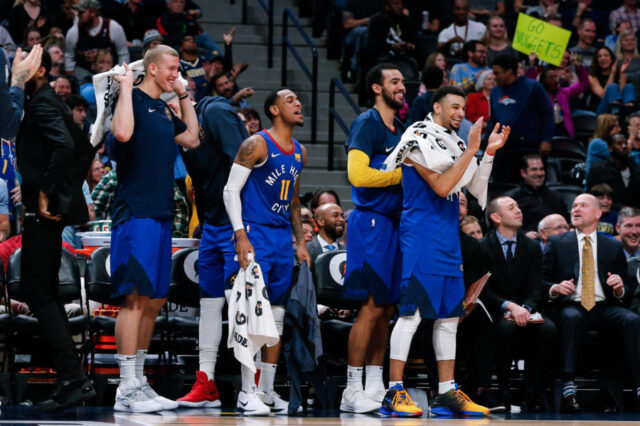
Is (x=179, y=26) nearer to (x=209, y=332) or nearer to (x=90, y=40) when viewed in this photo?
(x=90, y=40)

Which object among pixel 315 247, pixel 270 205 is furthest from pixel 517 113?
pixel 270 205

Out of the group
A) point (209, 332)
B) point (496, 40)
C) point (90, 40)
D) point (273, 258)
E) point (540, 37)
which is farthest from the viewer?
point (496, 40)

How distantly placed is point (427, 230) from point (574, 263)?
206 centimetres

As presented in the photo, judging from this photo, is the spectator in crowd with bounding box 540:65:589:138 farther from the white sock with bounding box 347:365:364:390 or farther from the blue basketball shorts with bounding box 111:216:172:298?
the blue basketball shorts with bounding box 111:216:172:298

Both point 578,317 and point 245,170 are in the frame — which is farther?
point 578,317

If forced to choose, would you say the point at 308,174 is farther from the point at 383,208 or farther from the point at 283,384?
the point at 383,208

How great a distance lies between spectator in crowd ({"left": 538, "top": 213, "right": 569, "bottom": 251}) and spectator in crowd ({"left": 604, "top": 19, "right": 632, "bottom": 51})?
21.1ft

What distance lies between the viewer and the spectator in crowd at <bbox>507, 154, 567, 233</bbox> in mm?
10555

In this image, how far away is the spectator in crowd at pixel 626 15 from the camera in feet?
52.9

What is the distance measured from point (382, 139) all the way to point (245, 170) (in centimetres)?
100

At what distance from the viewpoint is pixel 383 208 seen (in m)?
7.36

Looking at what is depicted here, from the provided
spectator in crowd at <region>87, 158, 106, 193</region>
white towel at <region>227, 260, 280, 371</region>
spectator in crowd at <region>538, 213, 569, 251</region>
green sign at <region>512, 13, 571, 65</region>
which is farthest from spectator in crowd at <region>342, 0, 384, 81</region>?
white towel at <region>227, 260, 280, 371</region>

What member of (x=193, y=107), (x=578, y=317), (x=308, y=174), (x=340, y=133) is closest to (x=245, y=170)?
(x=193, y=107)

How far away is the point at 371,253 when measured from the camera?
729 centimetres
